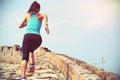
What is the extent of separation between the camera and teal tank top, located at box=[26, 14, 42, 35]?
4.32 m

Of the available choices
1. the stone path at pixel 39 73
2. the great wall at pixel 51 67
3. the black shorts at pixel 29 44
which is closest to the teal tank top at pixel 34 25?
the black shorts at pixel 29 44

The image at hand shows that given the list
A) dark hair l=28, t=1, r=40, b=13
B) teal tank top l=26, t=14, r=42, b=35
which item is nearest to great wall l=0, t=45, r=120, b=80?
teal tank top l=26, t=14, r=42, b=35

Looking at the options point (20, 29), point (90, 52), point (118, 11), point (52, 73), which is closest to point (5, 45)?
point (20, 29)

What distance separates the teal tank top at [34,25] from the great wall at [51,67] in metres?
0.22

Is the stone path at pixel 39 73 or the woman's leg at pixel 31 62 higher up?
the woman's leg at pixel 31 62

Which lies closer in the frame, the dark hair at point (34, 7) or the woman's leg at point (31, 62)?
the woman's leg at point (31, 62)

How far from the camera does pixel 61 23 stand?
442 cm

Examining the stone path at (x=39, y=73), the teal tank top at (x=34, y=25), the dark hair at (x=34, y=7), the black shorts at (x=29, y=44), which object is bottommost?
the stone path at (x=39, y=73)

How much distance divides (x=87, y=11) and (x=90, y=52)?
0.52 metres

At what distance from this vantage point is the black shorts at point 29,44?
4293 mm

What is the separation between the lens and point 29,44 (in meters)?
4.30

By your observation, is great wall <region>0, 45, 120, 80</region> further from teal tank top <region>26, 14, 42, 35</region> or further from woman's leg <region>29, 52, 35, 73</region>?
teal tank top <region>26, 14, 42, 35</region>

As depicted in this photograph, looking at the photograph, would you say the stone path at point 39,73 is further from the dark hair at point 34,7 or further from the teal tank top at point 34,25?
the dark hair at point 34,7

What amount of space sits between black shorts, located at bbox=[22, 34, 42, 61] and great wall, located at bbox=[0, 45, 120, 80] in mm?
62
